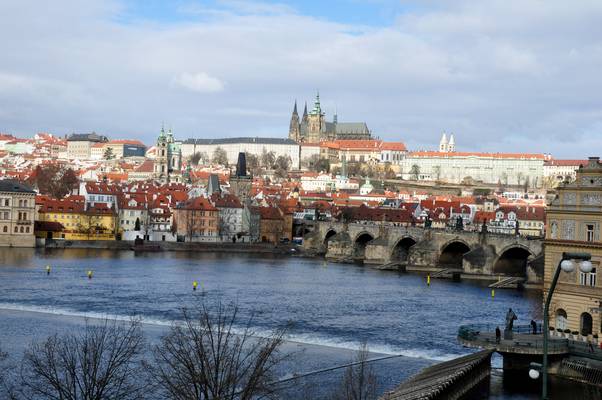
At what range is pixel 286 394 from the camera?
2283 centimetres

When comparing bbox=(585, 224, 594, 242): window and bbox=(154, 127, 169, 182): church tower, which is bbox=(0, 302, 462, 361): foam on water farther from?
bbox=(154, 127, 169, 182): church tower

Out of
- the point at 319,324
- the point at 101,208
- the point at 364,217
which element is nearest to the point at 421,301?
the point at 319,324

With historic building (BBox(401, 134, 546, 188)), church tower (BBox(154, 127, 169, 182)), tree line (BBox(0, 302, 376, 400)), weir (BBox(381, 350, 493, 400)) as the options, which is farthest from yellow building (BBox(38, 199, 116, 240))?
historic building (BBox(401, 134, 546, 188))

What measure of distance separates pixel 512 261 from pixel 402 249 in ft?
42.4

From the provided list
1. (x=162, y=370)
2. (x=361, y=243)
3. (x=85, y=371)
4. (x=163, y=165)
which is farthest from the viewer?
(x=163, y=165)

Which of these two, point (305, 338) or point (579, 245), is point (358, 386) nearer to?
point (579, 245)

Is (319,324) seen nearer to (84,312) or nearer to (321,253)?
(84,312)

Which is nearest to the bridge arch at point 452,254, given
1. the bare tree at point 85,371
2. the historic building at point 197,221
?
the historic building at point 197,221

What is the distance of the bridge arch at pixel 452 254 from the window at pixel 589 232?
42.7 m

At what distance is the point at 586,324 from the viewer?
25.9m

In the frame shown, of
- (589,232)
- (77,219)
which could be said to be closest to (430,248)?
(77,219)

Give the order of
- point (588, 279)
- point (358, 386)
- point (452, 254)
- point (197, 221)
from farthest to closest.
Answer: point (197, 221), point (452, 254), point (588, 279), point (358, 386)

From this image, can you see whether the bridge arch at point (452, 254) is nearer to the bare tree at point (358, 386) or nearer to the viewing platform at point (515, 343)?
the viewing platform at point (515, 343)

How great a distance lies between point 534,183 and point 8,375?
6626 inches
